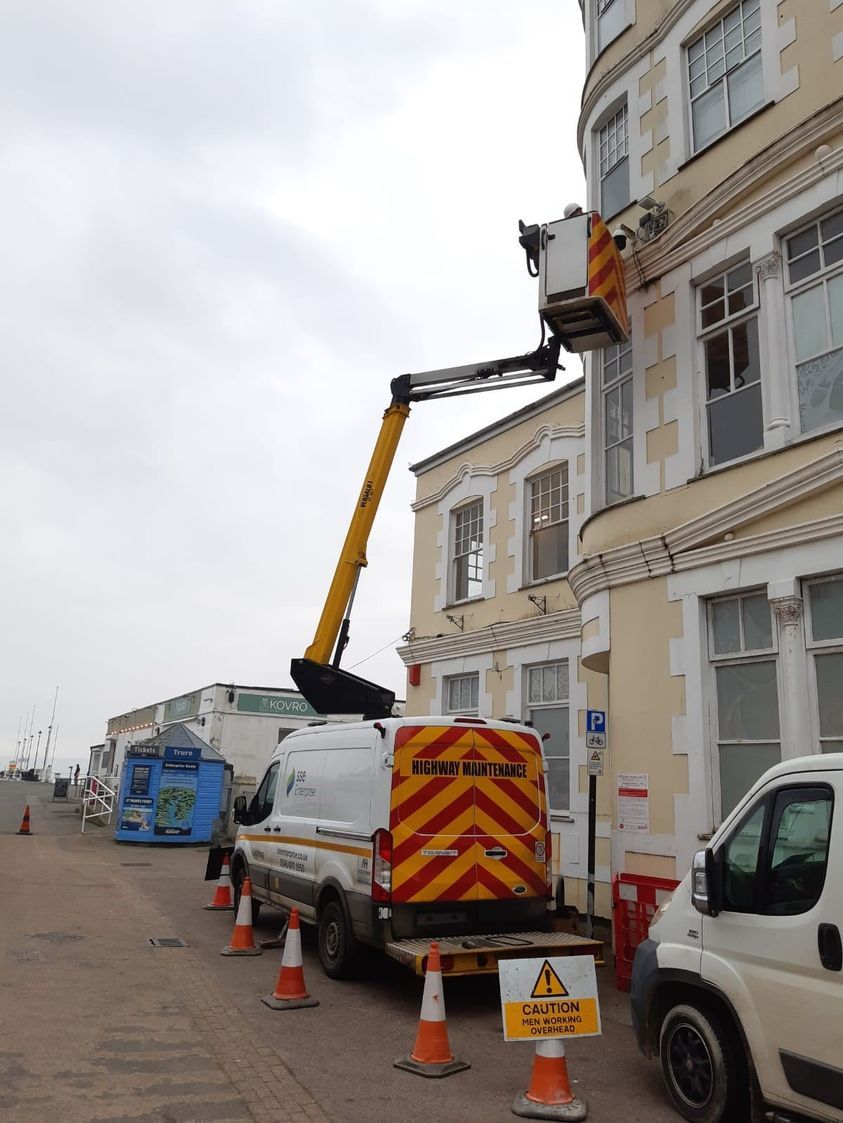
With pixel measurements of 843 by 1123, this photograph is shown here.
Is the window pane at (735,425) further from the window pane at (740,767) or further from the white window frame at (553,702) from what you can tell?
the white window frame at (553,702)

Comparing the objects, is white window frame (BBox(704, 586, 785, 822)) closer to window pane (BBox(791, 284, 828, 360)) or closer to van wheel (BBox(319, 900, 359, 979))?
window pane (BBox(791, 284, 828, 360))

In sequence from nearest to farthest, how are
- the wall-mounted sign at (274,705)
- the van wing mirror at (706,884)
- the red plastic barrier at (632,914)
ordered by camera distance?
the van wing mirror at (706,884)
the red plastic barrier at (632,914)
the wall-mounted sign at (274,705)

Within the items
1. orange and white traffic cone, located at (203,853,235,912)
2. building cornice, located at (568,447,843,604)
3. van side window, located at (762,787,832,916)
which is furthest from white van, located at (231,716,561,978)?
orange and white traffic cone, located at (203,853,235,912)

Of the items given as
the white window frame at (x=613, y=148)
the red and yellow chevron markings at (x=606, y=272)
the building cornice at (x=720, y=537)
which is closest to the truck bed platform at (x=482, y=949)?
the building cornice at (x=720, y=537)

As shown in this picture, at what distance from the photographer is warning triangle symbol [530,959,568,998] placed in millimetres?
5223

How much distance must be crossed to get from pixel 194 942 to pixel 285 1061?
4.57m

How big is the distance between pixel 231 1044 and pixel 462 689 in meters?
10.0

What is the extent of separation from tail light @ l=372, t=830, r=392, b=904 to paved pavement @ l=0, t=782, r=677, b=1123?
2.93 feet

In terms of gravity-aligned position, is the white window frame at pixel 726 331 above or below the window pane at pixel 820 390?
above

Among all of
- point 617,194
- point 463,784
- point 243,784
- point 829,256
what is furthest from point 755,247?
point 243,784

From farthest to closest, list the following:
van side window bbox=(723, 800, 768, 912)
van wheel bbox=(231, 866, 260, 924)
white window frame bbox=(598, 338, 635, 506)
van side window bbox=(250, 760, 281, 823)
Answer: van wheel bbox=(231, 866, 260, 924)
van side window bbox=(250, 760, 281, 823)
white window frame bbox=(598, 338, 635, 506)
van side window bbox=(723, 800, 768, 912)

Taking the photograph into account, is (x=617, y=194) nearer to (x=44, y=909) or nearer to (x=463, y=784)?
(x=463, y=784)

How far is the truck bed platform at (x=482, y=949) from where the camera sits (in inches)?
283

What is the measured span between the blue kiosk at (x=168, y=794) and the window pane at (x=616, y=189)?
1726cm
